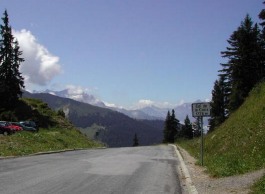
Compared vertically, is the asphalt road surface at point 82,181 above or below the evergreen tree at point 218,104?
below

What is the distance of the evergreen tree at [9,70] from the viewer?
64.2m

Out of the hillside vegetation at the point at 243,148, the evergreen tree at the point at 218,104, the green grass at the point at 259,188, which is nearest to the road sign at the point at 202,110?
the hillside vegetation at the point at 243,148

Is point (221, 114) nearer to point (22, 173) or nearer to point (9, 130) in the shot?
point (9, 130)

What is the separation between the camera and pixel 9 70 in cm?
6519

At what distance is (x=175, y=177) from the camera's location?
16375mm

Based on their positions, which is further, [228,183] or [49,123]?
[49,123]

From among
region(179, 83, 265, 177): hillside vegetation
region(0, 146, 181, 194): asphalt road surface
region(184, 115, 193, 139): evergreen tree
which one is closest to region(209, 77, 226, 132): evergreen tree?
region(184, 115, 193, 139): evergreen tree

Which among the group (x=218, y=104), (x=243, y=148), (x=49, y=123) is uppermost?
(x=218, y=104)

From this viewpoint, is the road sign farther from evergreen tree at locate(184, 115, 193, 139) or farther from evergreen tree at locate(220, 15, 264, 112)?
evergreen tree at locate(184, 115, 193, 139)

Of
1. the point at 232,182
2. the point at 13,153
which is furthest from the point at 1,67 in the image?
the point at 232,182

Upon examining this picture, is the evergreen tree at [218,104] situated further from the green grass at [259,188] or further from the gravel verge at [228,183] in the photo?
the green grass at [259,188]

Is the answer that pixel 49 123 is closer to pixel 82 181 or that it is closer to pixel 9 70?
pixel 9 70

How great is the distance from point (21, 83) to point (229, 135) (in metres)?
44.2

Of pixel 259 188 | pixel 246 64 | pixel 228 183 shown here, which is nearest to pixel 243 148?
pixel 228 183
